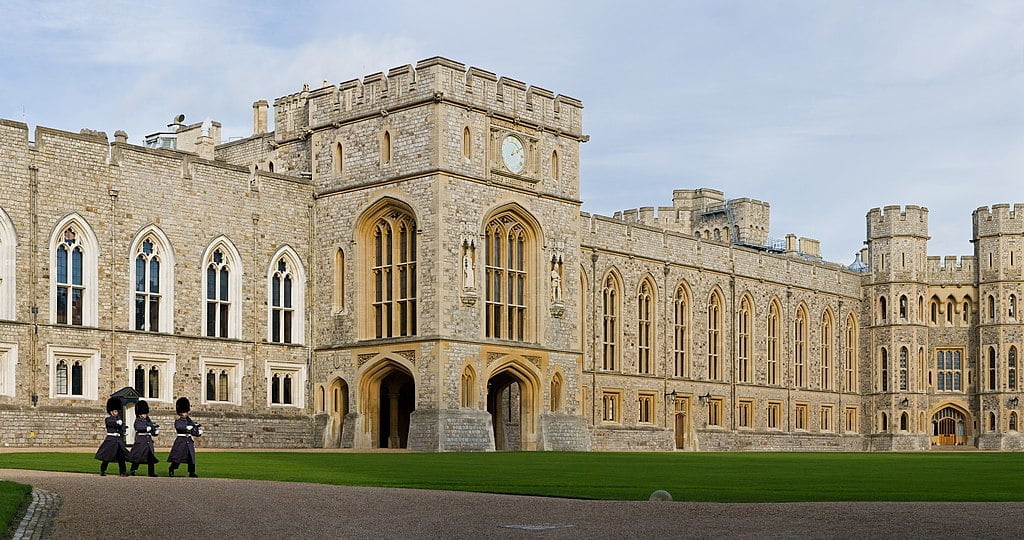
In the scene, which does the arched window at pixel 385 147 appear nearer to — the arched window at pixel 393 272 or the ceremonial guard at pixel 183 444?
the arched window at pixel 393 272

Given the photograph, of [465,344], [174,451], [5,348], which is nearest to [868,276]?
[465,344]

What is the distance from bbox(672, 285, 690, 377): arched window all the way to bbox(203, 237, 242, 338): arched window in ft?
69.7

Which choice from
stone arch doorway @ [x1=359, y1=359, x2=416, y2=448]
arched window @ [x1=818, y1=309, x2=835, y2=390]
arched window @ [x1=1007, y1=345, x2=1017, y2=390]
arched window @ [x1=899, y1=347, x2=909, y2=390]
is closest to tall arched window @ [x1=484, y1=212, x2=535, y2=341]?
stone arch doorway @ [x1=359, y1=359, x2=416, y2=448]

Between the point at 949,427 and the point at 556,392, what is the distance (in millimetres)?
34018

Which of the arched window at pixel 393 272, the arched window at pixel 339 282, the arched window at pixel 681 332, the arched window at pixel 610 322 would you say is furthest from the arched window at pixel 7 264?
the arched window at pixel 681 332

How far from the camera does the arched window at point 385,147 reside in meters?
44.0

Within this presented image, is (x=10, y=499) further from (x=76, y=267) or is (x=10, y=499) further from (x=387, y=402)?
(x=387, y=402)

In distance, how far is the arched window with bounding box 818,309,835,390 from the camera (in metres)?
68.6

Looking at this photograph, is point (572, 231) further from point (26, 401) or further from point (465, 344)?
point (26, 401)

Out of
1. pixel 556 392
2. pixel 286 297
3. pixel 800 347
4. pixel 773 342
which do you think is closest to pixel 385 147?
pixel 286 297

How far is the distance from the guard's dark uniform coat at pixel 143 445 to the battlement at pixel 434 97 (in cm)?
1980

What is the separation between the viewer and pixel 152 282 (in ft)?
135

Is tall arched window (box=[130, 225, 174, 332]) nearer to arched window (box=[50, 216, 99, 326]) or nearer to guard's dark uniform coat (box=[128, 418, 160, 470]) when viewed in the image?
arched window (box=[50, 216, 99, 326])

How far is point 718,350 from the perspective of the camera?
61125 mm
